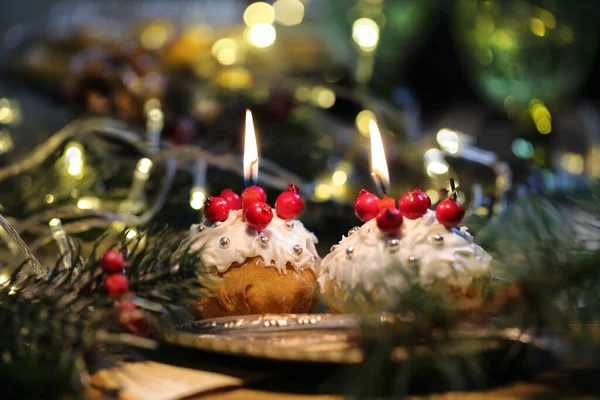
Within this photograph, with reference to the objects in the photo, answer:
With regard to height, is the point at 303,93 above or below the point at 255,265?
below

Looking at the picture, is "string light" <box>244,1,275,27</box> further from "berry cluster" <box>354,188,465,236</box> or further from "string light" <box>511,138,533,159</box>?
"berry cluster" <box>354,188,465,236</box>

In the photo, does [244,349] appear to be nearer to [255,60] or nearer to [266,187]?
[266,187]

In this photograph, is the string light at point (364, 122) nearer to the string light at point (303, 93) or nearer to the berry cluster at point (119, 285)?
the string light at point (303, 93)

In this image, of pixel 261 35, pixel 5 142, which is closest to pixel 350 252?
pixel 5 142

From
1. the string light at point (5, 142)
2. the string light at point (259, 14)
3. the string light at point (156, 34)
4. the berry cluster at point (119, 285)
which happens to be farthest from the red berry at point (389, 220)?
the string light at point (259, 14)

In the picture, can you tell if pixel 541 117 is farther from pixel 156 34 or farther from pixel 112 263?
pixel 112 263

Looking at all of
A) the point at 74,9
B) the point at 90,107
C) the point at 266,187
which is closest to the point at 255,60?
the point at 90,107
